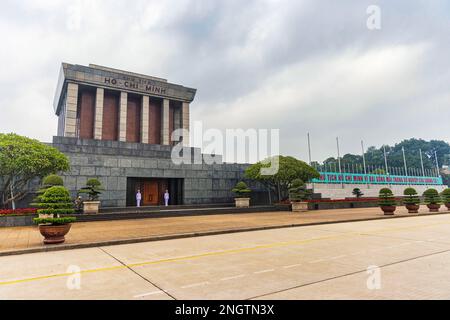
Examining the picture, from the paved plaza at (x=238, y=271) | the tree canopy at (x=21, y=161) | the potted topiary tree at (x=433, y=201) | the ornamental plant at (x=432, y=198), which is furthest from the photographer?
the ornamental plant at (x=432, y=198)

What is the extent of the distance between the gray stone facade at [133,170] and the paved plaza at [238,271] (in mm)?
13997

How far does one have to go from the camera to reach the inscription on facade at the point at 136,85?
29.6 m

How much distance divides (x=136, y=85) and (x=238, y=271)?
29.4m

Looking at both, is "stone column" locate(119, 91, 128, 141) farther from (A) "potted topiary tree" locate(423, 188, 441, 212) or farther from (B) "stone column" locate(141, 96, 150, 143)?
(A) "potted topiary tree" locate(423, 188, 441, 212)

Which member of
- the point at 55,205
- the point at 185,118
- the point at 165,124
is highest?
the point at 185,118

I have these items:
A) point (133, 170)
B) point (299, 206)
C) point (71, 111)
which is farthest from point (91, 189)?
point (299, 206)

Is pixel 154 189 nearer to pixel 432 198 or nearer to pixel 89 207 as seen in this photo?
pixel 89 207

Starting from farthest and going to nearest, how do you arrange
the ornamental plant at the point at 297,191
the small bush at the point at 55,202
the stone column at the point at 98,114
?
1. the stone column at the point at 98,114
2. the ornamental plant at the point at 297,191
3. the small bush at the point at 55,202

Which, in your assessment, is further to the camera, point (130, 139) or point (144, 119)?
point (130, 139)

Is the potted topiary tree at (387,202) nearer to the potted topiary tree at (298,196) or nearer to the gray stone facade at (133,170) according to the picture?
the potted topiary tree at (298,196)

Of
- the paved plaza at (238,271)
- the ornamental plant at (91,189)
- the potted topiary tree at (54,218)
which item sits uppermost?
the ornamental plant at (91,189)

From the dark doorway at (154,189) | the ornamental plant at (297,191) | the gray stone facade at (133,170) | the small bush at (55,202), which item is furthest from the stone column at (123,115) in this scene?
the small bush at (55,202)

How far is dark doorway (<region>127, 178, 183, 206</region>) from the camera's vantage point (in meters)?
23.8

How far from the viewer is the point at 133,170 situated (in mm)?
22438
